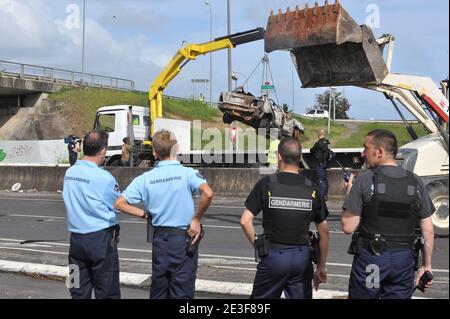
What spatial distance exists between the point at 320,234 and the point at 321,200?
251 millimetres

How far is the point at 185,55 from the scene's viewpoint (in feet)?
72.1

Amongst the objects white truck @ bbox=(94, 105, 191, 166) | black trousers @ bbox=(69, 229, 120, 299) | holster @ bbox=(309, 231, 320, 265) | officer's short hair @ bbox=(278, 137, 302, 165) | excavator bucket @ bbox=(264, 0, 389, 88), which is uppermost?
excavator bucket @ bbox=(264, 0, 389, 88)

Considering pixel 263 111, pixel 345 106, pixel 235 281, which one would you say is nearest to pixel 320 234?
pixel 235 281

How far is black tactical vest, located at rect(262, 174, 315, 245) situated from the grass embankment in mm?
36394

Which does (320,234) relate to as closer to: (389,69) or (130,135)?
(389,69)

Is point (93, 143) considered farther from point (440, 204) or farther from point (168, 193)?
point (440, 204)

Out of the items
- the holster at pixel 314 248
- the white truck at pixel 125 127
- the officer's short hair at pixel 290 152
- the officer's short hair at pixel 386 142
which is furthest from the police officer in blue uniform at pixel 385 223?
the white truck at pixel 125 127

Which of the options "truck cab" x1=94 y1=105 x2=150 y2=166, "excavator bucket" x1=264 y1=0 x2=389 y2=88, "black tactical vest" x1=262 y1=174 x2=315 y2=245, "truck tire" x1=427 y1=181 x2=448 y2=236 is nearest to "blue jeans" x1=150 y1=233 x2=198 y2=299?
"black tactical vest" x1=262 y1=174 x2=315 y2=245

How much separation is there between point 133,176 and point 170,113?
30061 mm

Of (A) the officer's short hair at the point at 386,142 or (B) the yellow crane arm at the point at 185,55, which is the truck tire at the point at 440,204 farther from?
(B) the yellow crane arm at the point at 185,55

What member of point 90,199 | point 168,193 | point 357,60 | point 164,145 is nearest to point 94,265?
point 90,199

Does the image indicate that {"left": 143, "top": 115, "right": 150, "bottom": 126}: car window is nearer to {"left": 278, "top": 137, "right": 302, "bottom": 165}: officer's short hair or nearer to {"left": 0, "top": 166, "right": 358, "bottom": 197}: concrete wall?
{"left": 0, "top": 166, "right": 358, "bottom": 197}: concrete wall

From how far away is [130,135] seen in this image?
73.3 feet

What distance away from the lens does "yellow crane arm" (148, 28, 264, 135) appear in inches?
787
